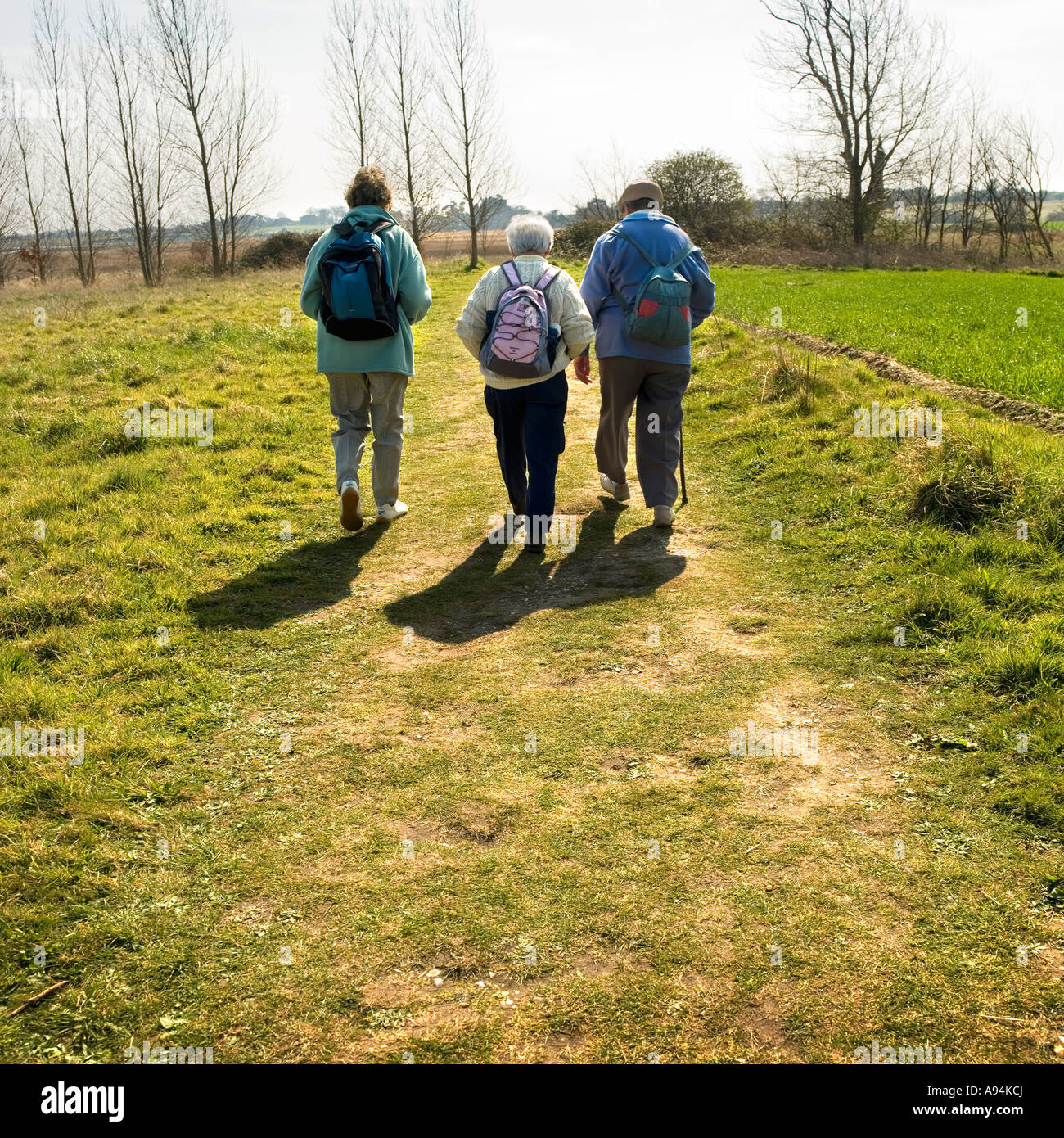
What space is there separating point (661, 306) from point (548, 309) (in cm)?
74

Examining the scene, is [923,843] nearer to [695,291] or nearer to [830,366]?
[695,291]

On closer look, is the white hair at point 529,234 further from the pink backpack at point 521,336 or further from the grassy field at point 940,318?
the grassy field at point 940,318

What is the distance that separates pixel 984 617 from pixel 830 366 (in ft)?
19.0

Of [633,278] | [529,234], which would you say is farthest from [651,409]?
[529,234]

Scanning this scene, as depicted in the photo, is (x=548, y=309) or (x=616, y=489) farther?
(x=616, y=489)

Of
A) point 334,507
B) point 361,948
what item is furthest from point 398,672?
point 334,507

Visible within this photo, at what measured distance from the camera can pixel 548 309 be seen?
5.82 m

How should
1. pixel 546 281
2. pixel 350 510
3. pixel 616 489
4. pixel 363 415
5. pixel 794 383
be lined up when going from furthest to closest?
pixel 794 383 < pixel 616 489 < pixel 363 415 < pixel 350 510 < pixel 546 281

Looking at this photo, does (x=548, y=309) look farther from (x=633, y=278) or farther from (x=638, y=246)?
(x=638, y=246)

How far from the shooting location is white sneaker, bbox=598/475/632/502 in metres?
6.94

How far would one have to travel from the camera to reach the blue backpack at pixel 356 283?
583cm

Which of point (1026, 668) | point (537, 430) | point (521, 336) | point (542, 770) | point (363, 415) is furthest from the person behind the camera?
point (363, 415)

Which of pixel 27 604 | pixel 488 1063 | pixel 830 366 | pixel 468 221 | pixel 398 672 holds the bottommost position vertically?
pixel 488 1063

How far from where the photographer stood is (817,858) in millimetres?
3082
